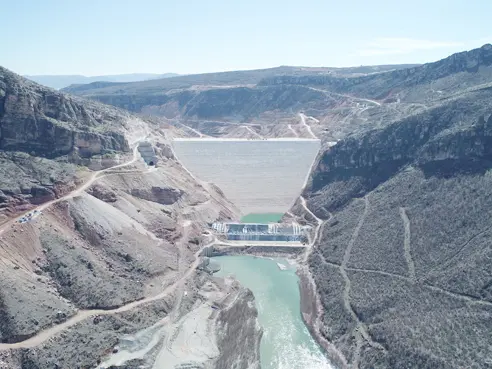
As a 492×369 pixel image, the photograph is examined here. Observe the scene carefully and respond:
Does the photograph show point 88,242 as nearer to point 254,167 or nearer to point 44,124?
point 44,124

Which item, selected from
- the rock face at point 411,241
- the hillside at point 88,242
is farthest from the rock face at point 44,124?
the rock face at point 411,241

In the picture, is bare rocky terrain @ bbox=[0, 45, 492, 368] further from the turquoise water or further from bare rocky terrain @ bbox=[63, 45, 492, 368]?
the turquoise water

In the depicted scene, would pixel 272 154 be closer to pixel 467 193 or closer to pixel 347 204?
pixel 347 204

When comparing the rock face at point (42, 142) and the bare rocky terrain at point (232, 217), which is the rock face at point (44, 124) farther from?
the bare rocky terrain at point (232, 217)

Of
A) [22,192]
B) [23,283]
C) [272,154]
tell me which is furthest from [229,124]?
[23,283]

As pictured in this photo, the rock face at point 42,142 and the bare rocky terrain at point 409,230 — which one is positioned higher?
the rock face at point 42,142
